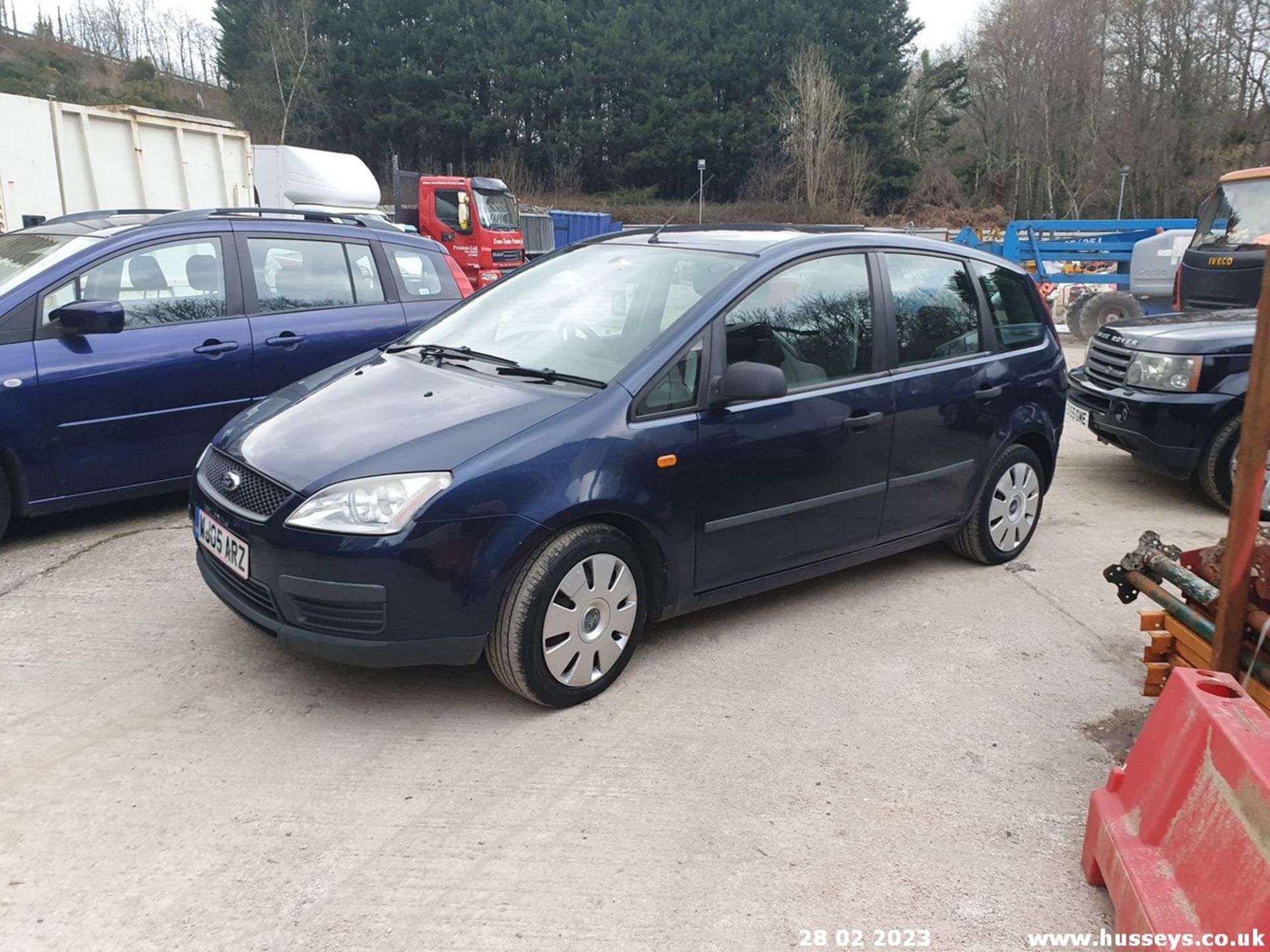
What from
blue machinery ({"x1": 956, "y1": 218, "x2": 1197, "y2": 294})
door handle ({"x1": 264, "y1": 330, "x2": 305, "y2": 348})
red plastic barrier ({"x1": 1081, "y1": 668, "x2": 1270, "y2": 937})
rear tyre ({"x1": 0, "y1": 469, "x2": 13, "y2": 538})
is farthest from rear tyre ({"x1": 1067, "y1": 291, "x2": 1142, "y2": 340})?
rear tyre ({"x1": 0, "y1": 469, "x2": 13, "y2": 538})

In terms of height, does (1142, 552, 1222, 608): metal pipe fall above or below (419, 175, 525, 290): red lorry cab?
below

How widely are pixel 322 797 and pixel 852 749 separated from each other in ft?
5.75

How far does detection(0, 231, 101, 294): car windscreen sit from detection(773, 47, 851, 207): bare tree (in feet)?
129

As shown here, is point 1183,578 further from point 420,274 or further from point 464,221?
point 464,221

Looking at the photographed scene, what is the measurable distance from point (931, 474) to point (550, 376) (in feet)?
6.42

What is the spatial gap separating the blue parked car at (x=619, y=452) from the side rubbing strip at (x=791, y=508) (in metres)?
0.01

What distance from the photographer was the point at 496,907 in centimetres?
251

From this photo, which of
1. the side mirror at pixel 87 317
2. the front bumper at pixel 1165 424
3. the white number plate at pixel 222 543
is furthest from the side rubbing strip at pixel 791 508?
the side mirror at pixel 87 317

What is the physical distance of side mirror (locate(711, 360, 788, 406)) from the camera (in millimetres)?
3594

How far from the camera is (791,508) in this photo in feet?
13.2

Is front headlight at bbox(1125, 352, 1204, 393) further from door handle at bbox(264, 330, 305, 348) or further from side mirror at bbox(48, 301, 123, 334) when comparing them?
side mirror at bbox(48, 301, 123, 334)

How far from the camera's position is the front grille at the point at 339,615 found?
315 centimetres

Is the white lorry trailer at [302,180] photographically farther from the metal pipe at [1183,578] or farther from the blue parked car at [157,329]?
the metal pipe at [1183,578]

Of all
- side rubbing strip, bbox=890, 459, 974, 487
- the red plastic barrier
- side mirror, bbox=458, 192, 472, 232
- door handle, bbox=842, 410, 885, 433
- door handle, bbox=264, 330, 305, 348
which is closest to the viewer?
the red plastic barrier
